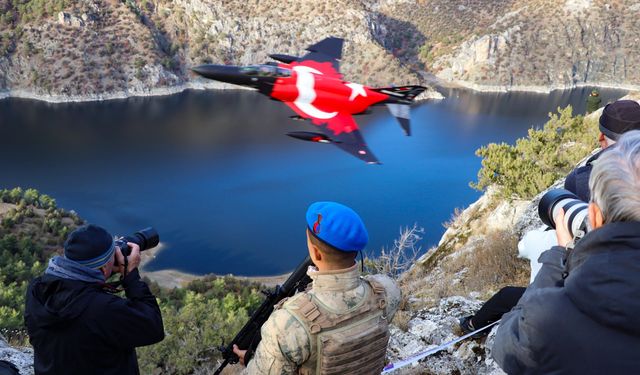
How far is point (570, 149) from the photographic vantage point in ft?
47.8

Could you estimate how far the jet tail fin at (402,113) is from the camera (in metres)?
5.53

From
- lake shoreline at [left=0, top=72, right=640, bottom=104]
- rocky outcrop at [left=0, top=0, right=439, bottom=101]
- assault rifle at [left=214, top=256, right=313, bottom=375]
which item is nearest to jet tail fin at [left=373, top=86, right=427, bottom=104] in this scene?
assault rifle at [left=214, top=256, right=313, bottom=375]

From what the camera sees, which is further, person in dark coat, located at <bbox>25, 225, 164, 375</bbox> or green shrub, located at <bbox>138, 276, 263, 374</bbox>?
green shrub, located at <bbox>138, 276, 263, 374</bbox>

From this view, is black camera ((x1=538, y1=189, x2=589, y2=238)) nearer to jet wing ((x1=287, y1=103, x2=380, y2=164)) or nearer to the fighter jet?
the fighter jet

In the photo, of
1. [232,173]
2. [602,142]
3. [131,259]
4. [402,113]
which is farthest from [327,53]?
[232,173]

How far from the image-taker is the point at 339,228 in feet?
6.57

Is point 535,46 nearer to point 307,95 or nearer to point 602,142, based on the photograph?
point 307,95

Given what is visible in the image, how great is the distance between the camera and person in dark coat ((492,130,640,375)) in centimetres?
130

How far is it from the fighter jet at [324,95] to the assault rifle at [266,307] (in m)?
2.43

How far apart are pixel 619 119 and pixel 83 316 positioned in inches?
149

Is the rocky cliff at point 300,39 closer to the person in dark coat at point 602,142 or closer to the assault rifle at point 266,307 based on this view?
the person in dark coat at point 602,142

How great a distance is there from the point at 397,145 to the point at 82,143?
118 ft

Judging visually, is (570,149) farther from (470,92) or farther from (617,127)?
(470,92)

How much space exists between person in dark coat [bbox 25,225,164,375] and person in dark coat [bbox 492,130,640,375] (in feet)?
Answer: 6.70
